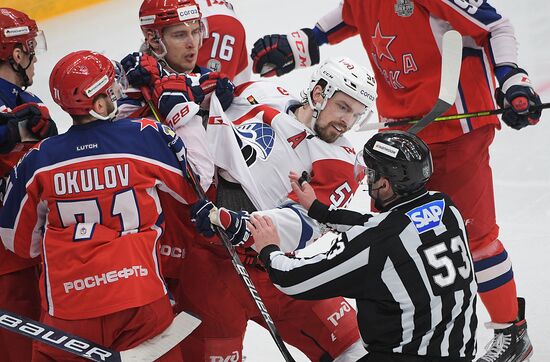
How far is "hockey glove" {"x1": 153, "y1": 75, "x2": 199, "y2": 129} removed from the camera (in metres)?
2.69

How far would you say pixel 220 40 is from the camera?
3.68 m

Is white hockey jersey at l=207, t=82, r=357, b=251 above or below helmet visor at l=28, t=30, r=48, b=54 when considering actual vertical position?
below

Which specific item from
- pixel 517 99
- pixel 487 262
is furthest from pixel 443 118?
pixel 487 262

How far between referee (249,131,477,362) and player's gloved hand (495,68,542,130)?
0.84 meters

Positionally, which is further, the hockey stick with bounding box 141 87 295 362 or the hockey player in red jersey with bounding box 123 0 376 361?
the hockey player in red jersey with bounding box 123 0 376 361

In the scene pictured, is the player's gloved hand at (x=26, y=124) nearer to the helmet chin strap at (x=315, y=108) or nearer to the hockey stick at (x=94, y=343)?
the hockey stick at (x=94, y=343)

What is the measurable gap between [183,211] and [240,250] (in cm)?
21

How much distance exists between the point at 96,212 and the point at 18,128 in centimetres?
46

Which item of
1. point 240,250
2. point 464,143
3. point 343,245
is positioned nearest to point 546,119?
point 464,143

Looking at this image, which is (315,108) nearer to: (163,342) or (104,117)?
(104,117)

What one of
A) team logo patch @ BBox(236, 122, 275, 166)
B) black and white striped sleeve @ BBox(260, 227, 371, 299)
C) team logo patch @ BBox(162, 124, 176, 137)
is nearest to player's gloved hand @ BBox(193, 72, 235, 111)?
team logo patch @ BBox(236, 122, 275, 166)

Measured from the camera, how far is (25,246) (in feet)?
8.59

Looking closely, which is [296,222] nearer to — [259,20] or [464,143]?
[464,143]

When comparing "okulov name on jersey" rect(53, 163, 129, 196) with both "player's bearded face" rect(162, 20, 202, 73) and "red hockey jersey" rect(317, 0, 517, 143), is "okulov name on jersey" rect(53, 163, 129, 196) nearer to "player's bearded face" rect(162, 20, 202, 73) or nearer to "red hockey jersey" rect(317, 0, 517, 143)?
"player's bearded face" rect(162, 20, 202, 73)
